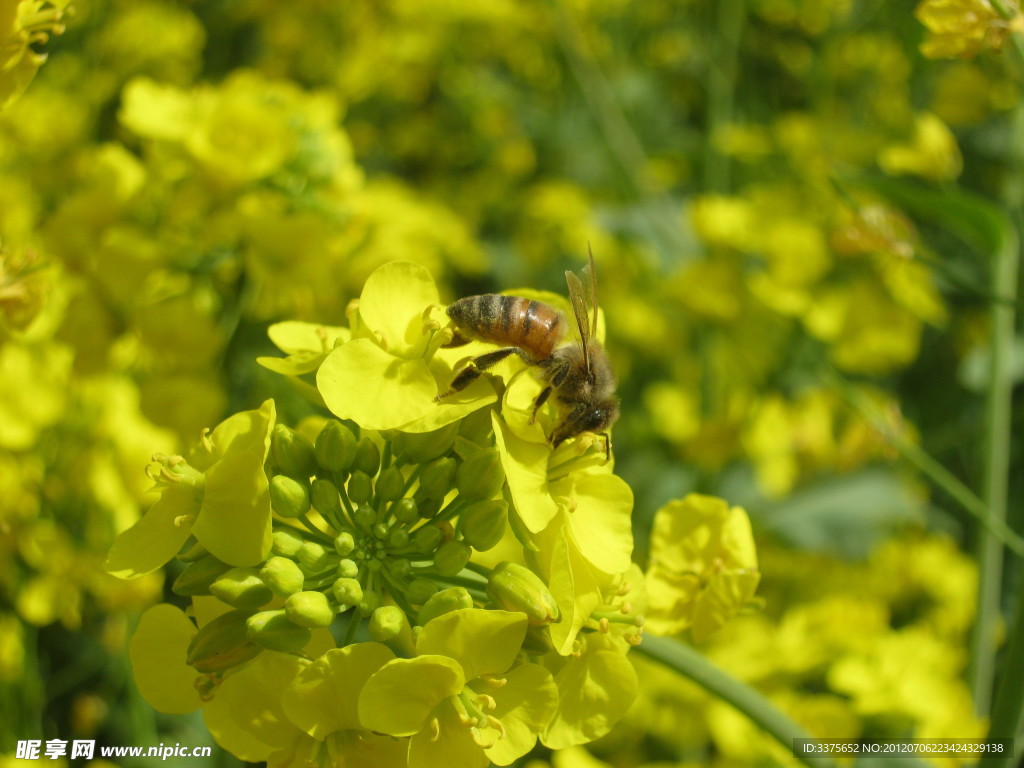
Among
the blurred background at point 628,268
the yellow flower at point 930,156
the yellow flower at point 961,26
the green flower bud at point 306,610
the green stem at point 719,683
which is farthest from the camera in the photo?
the yellow flower at point 930,156

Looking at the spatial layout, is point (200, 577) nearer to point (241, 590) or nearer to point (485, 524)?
point (241, 590)

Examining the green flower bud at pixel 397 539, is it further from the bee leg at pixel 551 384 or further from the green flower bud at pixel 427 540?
the bee leg at pixel 551 384

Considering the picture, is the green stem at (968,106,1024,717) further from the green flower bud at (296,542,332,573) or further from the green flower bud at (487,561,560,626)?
the green flower bud at (296,542,332,573)

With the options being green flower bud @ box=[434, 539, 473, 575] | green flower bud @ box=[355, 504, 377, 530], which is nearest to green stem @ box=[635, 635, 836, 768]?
green flower bud @ box=[434, 539, 473, 575]

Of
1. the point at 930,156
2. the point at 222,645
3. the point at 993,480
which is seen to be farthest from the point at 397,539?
the point at 930,156

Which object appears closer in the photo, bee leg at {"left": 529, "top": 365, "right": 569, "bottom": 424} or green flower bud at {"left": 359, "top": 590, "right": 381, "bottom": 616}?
green flower bud at {"left": 359, "top": 590, "right": 381, "bottom": 616}

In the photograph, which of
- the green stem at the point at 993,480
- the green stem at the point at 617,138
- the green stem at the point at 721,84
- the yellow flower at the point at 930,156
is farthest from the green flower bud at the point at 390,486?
the green stem at the point at 721,84
